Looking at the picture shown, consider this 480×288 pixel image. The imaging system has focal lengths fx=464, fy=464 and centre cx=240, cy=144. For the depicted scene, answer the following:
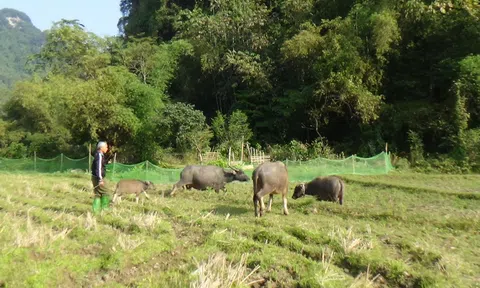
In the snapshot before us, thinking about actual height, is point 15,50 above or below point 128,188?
above

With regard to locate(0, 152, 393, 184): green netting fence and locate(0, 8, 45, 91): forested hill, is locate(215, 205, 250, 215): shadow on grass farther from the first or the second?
locate(0, 8, 45, 91): forested hill

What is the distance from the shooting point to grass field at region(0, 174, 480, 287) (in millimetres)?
5879

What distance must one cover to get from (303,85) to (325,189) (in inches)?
794

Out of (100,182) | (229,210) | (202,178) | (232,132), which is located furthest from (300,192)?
(232,132)

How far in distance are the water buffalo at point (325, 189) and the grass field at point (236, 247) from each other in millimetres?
1314

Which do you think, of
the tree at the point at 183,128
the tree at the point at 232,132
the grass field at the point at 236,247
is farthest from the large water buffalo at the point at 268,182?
the tree at the point at 232,132

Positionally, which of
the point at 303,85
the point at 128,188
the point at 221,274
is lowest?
the point at 221,274

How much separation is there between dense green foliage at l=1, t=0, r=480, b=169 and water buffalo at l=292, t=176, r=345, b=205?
11.9 m

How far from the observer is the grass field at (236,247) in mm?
5879

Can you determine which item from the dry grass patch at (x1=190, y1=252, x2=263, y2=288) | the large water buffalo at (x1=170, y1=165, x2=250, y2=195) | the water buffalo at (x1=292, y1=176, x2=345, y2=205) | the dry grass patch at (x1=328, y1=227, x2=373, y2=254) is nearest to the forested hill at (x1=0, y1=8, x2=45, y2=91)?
the large water buffalo at (x1=170, y1=165, x2=250, y2=195)

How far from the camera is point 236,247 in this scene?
7066 millimetres

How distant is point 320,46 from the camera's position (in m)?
30.1

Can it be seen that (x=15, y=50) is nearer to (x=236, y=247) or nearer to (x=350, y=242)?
(x=236, y=247)

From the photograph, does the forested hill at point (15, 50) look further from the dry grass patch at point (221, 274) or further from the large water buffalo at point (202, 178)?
the dry grass patch at point (221, 274)
